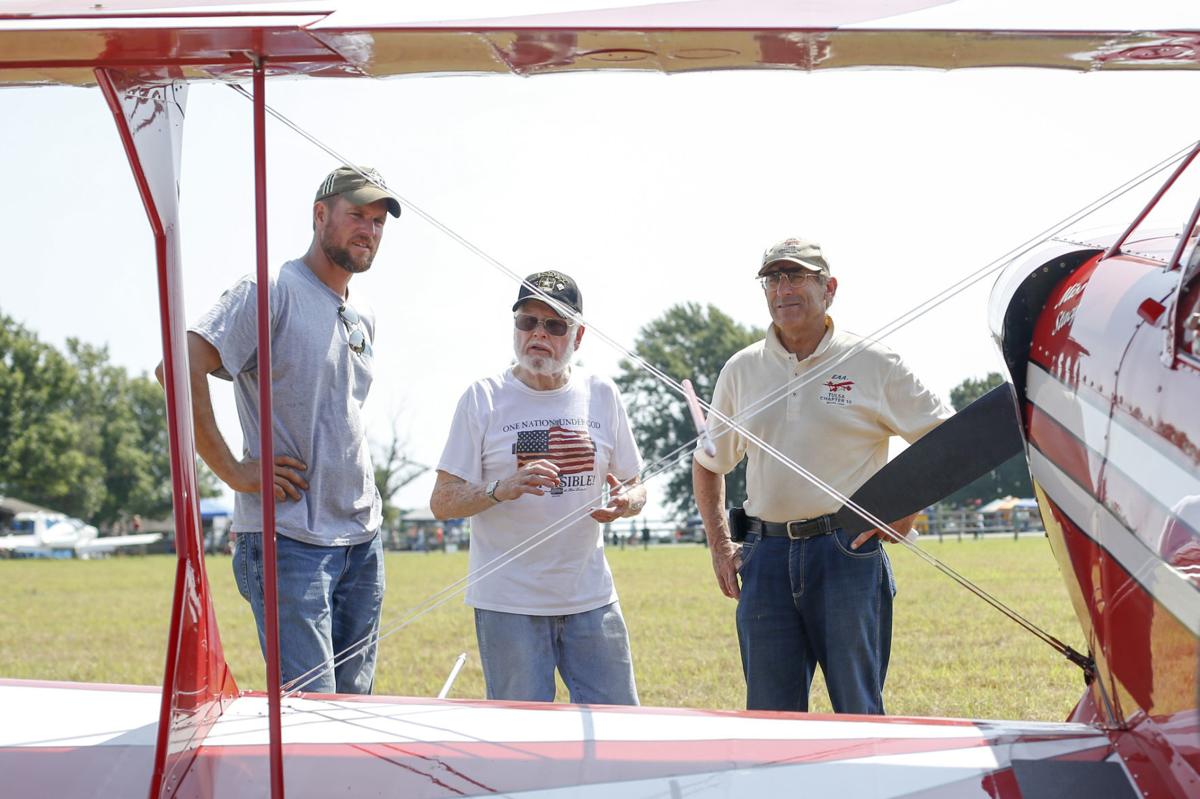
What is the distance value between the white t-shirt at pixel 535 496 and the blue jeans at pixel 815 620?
1.84ft

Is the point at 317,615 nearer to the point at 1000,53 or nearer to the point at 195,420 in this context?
the point at 195,420

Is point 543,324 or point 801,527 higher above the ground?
point 543,324

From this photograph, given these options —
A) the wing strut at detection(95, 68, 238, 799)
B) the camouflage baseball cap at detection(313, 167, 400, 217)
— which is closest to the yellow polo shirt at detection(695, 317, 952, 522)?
the camouflage baseball cap at detection(313, 167, 400, 217)

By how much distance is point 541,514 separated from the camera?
409 centimetres

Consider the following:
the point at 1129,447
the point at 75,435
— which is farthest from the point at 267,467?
the point at 75,435

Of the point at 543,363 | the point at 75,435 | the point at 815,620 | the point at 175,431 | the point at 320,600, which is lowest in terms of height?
the point at 815,620

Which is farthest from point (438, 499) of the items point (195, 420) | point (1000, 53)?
point (1000, 53)

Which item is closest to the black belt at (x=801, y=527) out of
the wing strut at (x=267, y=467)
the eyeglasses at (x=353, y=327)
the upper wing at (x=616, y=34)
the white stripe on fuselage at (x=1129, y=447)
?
the white stripe on fuselage at (x=1129, y=447)

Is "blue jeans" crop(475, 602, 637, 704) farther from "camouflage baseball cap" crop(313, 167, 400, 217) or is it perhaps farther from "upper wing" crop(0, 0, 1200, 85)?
"upper wing" crop(0, 0, 1200, 85)

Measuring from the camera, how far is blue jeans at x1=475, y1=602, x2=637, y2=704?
4000 mm

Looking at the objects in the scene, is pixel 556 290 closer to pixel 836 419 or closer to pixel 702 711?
pixel 836 419

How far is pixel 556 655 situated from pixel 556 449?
712mm

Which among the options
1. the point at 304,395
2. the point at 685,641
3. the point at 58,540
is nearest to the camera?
the point at 304,395

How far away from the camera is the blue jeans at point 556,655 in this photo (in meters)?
4.00
